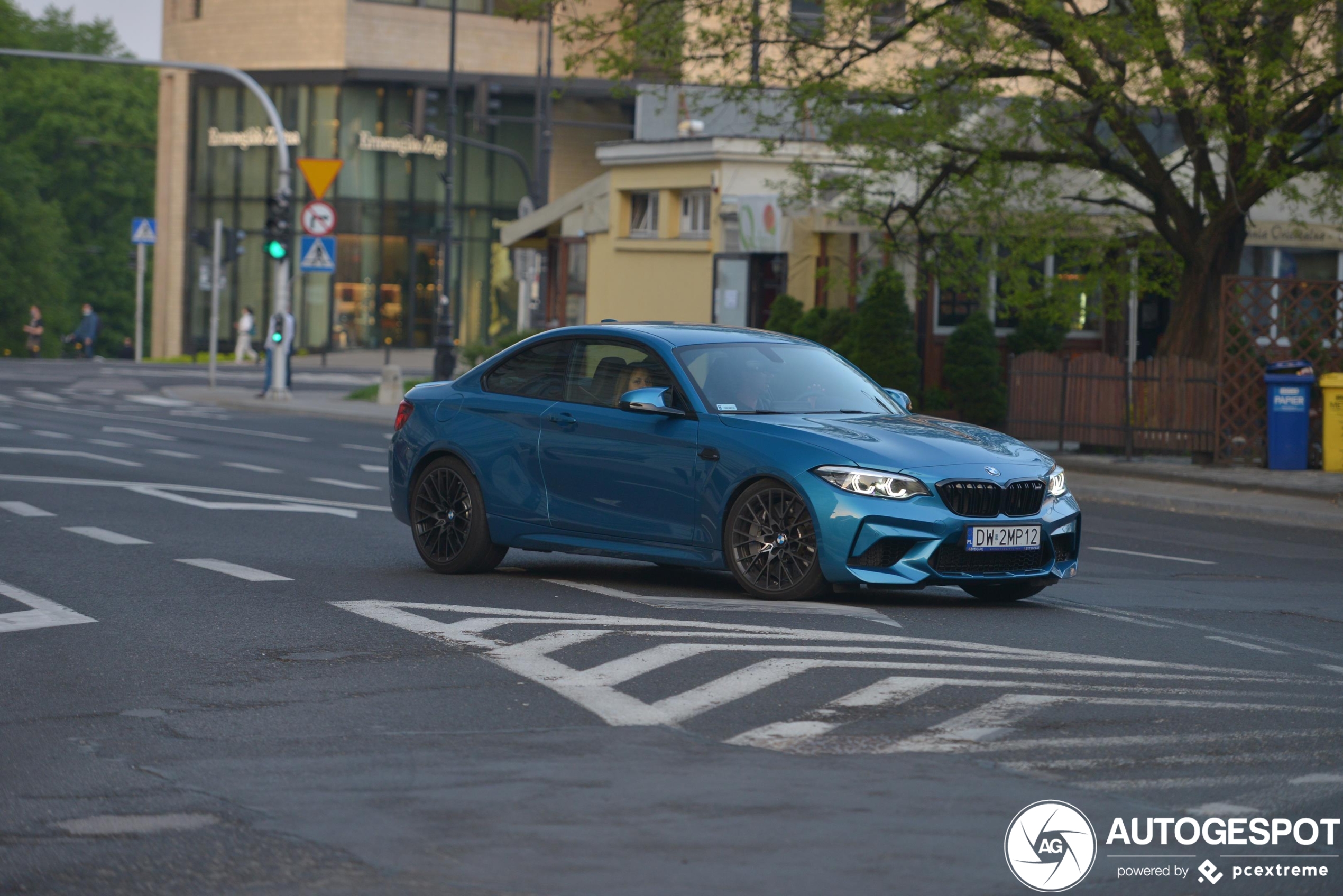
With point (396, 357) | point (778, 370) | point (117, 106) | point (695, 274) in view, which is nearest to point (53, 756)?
point (778, 370)

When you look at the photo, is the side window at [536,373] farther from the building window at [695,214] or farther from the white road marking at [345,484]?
the building window at [695,214]

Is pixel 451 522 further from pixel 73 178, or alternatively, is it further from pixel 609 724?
pixel 73 178

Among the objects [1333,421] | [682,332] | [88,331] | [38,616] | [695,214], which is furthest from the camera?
[88,331]

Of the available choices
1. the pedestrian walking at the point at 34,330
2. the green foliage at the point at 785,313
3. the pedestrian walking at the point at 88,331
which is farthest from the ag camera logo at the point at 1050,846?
the pedestrian walking at the point at 88,331

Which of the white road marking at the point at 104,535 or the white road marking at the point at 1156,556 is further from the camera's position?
the white road marking at the point at 1156,556

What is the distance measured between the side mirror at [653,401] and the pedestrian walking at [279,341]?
92.5 ft

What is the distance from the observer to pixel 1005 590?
1083 centimetres

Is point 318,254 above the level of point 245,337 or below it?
above

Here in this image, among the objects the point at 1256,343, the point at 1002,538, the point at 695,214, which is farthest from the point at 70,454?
the point at 695,214

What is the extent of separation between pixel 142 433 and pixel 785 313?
984cm

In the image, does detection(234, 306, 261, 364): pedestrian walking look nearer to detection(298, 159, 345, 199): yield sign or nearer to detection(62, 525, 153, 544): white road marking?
detection(298, 159, 345, 199): yield sign

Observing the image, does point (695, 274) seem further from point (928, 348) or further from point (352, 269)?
point (352, 269)

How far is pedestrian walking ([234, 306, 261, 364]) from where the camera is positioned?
62.8m

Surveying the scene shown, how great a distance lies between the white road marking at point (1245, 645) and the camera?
30.4 feet
